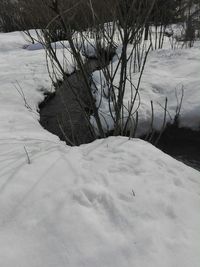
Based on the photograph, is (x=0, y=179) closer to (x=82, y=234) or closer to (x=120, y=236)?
(x=82, y=234)

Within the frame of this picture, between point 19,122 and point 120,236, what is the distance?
2.59 metres

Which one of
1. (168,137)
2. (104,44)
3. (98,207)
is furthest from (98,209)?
(104,44)

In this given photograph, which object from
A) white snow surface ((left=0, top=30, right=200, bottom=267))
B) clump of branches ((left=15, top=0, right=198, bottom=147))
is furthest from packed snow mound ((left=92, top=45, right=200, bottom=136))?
white snow surface ((left=0, top=30, right=200, bottom=267))

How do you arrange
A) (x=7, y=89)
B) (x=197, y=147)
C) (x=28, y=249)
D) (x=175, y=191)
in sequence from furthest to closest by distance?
(x=7, y=89) < (x=197, y=147) < (x=175, y=191) < (x=28, y=249)

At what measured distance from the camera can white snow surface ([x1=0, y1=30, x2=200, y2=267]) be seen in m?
1.84

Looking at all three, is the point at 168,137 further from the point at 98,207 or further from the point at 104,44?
the point at 98,207

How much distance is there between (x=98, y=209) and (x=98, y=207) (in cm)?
Answer: 2

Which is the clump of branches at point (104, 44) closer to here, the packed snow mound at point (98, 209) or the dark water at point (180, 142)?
the dark water at point (180, 142)

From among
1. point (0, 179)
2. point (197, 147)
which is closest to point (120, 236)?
point (0, 179)

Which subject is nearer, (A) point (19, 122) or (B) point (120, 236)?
(B) point (120, 236)

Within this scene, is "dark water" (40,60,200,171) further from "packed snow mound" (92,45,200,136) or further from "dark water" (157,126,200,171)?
"packed snow mound" (92,45,200,136)

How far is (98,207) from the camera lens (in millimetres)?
2164

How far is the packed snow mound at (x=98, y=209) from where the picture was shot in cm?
184

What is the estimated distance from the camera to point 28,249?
1856 mm
